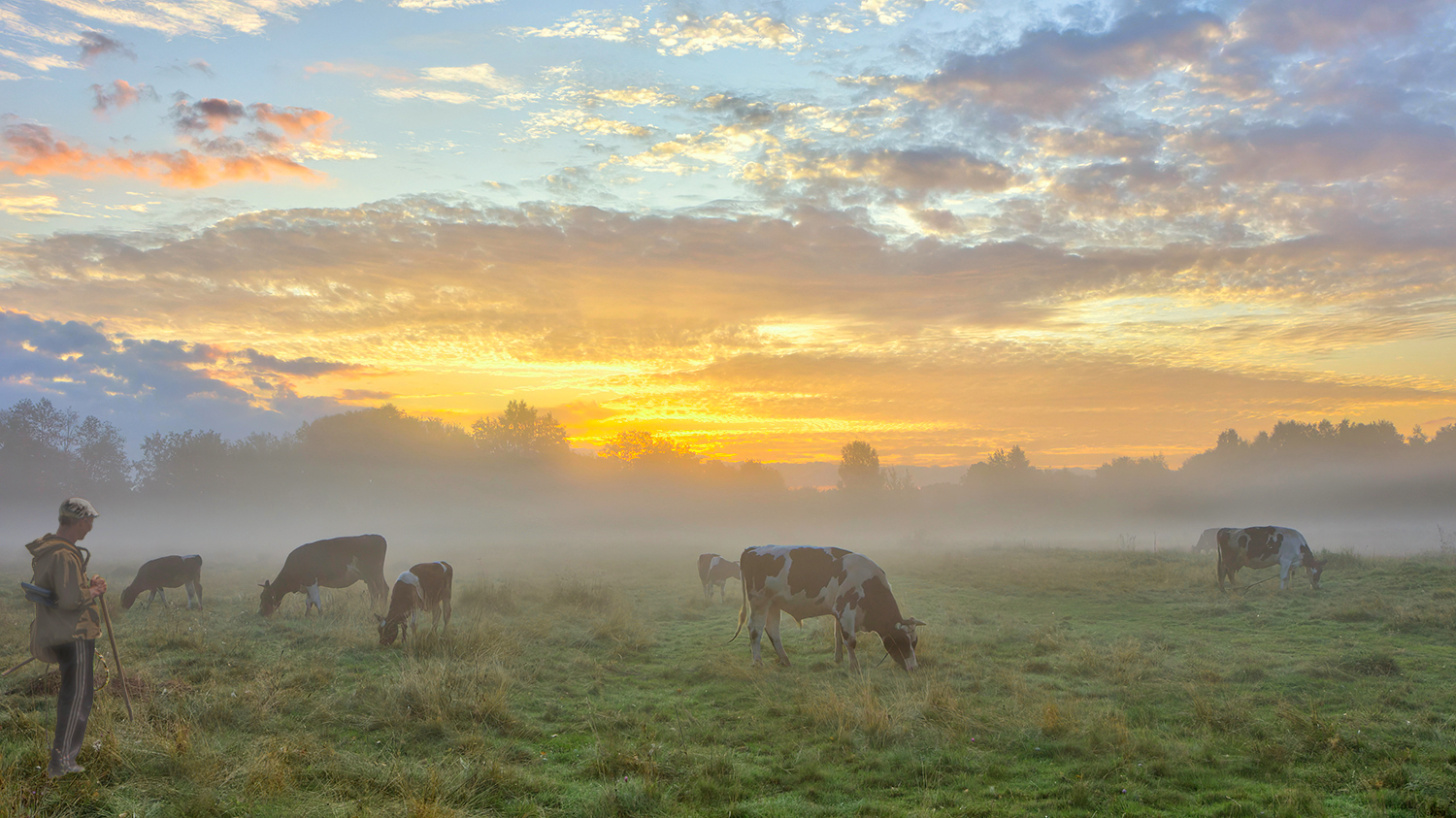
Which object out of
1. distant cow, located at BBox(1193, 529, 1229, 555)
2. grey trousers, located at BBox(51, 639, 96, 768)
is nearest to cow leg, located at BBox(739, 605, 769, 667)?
grey trousers, located at BBox(51, 639, 96, 768)

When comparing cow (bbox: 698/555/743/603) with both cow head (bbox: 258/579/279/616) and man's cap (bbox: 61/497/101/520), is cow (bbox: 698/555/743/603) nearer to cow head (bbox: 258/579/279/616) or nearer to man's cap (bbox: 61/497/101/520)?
cow head (bbox: 258/579/279/616)

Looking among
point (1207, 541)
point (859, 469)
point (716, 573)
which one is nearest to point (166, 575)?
point (716, 573)

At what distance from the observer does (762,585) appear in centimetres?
1405

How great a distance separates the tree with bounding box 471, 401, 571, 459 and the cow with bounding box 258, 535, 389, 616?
228 ft

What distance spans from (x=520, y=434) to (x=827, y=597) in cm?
8216

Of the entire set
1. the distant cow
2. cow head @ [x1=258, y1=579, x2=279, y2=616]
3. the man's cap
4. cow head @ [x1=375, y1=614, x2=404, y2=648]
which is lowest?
the distant cow

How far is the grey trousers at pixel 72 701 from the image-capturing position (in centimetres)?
634

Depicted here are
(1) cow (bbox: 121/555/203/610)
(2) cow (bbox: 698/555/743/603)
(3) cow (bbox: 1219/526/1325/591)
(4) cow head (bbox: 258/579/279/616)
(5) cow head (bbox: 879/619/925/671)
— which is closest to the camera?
(5) cow head (bbox: 879/619/925/671)

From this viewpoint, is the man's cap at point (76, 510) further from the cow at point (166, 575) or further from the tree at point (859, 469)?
the tree at point (859, 469)

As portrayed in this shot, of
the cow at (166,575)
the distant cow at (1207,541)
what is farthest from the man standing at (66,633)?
the distant cow at (1207,541)

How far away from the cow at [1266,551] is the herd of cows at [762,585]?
57mm

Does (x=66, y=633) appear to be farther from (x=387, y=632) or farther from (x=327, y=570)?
(x=327, y=570)

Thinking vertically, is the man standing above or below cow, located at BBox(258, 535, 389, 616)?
above

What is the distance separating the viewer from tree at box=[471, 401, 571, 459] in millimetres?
89062
